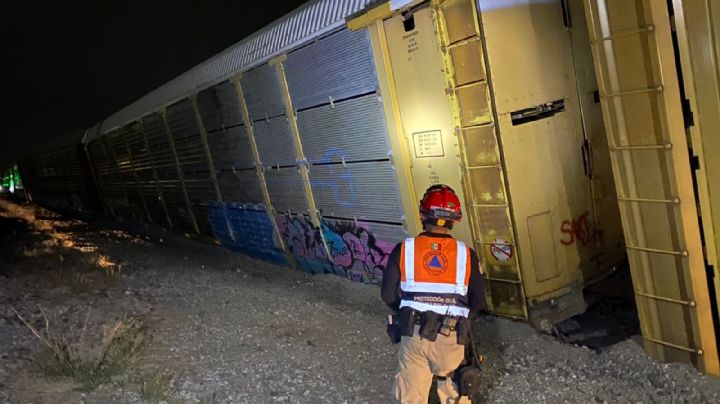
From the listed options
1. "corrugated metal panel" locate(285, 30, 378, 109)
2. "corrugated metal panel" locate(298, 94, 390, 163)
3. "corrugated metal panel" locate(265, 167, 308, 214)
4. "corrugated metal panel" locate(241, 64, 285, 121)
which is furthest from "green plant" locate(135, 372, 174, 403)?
"corrugated metal panel" locate(241, 64, 285, 121)

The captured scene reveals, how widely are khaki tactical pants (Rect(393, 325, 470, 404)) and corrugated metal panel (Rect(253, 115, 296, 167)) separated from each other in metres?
4.49

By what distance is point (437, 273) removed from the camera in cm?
326

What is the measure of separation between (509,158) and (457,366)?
80.4 inches

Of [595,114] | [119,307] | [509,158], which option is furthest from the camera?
[119,307]

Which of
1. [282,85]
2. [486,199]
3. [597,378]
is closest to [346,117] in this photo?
[282,85]

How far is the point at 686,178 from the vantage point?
139 inches

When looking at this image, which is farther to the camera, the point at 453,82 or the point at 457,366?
the point at 453,82

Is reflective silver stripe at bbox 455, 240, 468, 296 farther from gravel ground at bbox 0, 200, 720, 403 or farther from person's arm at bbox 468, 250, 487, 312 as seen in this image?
gravel ground at bbox 0, 200, 720, 403

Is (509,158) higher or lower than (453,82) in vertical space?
lower

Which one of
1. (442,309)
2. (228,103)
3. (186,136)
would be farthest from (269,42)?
(442,309)

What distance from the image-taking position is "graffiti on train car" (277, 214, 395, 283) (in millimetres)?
6613

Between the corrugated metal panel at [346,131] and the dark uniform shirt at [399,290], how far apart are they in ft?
8.59

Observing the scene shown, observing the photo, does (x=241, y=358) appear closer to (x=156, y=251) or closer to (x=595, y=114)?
(x=595, y=114)

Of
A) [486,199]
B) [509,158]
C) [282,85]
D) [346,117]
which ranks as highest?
[282,85]
